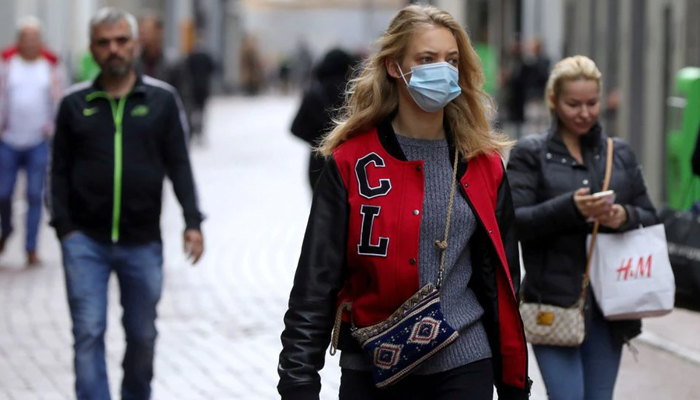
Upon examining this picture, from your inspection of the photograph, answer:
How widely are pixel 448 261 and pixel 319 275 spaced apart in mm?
339

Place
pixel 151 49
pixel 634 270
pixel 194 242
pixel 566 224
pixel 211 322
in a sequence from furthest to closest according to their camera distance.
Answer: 1. pixel 151 49
2. pixel 211 322
3. pixel 194 242
4. pixel 634 270
5. pixel 566 224

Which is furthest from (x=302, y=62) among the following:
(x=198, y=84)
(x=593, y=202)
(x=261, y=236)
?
(x=593, y=202)

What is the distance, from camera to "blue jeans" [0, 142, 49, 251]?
1200 centimetres

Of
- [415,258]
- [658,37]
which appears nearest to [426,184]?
[415,258]

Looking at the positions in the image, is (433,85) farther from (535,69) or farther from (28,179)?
(535,69)

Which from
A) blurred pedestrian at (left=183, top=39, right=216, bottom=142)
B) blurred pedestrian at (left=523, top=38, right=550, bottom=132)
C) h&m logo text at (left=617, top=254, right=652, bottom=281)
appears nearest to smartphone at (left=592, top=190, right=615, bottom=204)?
h&m logo text at (left=617, top=254, right=652, bottom=281)

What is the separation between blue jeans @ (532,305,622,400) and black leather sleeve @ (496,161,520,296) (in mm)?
1278

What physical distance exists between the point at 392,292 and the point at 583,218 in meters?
1.54

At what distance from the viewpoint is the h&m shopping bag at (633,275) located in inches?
207

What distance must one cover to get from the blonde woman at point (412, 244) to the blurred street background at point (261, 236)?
71 cm

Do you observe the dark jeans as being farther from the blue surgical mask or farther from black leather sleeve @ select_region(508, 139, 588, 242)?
black leather sleeve @ select_region(508, 139, 588, 242)

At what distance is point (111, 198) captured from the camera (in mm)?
6043

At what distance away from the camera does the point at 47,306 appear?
33.2 feet

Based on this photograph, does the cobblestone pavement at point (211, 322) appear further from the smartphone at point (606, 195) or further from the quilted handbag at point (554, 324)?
the smartphone at point (606, 195)
